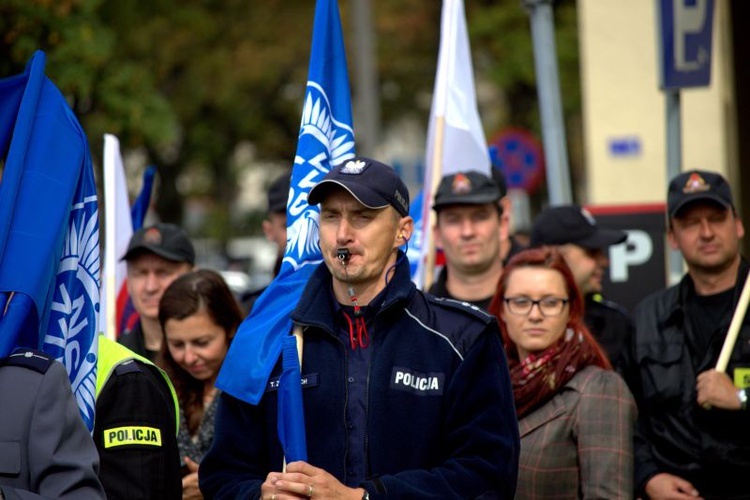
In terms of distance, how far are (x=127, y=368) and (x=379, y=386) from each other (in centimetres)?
99

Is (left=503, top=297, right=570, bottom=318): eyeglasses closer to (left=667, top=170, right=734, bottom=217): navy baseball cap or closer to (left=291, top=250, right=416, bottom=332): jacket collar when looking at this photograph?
(left=667, top=170, right=734, bottom=217): navy baseball cap

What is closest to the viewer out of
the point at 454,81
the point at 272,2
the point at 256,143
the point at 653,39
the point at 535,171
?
the point at 454,81

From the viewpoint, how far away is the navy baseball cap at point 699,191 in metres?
5.88

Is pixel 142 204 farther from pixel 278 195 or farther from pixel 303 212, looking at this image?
pixel 303 212

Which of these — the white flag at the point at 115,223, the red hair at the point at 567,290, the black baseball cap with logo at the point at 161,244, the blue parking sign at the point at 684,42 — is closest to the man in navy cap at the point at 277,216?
the black baseball cap with logo at the point at 161,244

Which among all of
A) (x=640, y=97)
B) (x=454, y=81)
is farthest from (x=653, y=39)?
(x=454, y=81)

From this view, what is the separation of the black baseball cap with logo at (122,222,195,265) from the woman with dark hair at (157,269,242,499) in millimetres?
1144

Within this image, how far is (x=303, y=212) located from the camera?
16.6 feet

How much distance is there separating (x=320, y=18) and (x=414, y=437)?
6.39ft

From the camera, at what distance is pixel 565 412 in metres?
5.19

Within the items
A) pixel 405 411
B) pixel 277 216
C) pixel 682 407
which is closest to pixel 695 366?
pixel 682 407

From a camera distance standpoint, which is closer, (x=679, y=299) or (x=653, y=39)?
(x=679, y=299)

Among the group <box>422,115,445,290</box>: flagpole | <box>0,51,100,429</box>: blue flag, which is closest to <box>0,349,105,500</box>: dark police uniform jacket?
<box>0,51,100,429</box>: blue flag

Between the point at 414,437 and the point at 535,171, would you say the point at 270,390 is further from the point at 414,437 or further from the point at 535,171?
the point at 535,171
